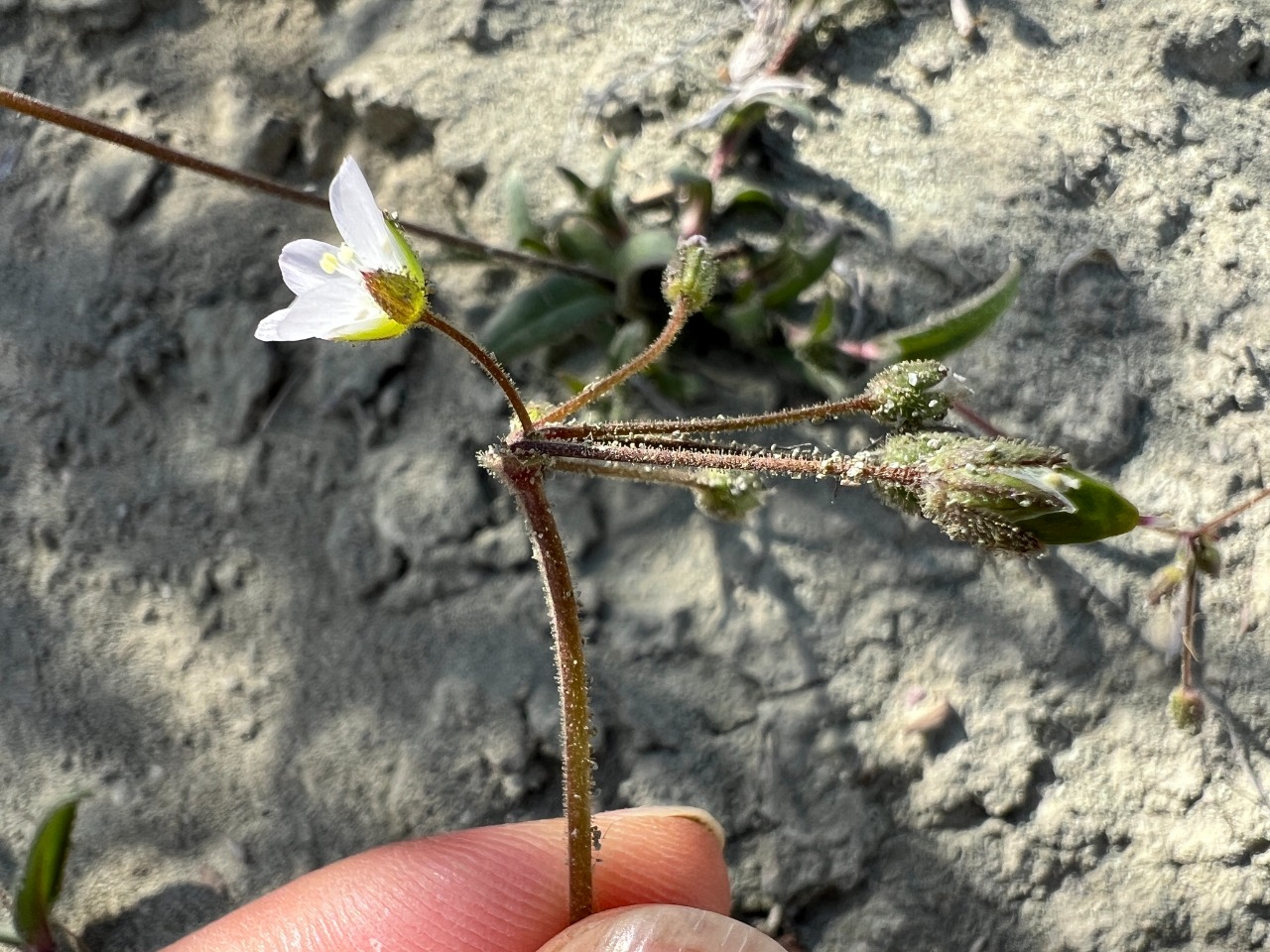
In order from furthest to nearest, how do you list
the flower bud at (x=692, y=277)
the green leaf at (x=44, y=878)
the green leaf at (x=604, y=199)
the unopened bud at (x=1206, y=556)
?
the green leaf at (x=604, y=199), the green leaf at (x=44, y=878), the unopened bud at (x=1206, y=556), the flower bud at (x=692, y=277)

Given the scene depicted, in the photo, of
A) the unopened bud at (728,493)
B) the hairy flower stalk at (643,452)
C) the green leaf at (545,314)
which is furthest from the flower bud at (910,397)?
the green leaf at (545,314)

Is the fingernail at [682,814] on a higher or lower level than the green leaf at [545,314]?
lower

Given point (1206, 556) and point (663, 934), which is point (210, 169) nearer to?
point (663, 934)

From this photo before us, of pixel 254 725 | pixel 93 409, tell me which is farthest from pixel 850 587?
pixel 93 409

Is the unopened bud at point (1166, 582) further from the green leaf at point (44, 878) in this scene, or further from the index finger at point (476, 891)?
the green leaf at point (44, 878)

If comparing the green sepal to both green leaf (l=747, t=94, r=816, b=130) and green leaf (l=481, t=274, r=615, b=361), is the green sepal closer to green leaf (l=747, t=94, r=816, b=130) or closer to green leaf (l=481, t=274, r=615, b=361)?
green leaf (l=481, t=274, r=615, b=361)

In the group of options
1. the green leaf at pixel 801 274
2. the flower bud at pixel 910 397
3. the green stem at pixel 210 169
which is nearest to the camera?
the flower bud at pixel 910 397
